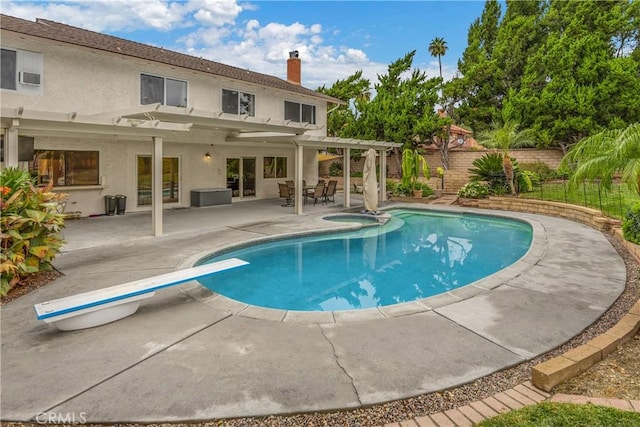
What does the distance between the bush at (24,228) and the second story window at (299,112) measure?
14.5 meters

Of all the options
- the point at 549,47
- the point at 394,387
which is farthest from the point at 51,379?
the point at 549,47

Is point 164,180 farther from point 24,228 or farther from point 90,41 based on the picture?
point 24,228

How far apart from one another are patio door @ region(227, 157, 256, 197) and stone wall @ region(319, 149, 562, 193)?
35.8 ft

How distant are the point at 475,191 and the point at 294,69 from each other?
13.5m

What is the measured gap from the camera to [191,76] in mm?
15562

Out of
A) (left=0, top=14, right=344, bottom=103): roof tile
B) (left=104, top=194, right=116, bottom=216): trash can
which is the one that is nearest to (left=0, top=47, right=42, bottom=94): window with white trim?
(left=0, top=14, right=344, bottom=103): roof tile

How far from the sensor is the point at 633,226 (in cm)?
838

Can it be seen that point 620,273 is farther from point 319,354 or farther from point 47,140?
point 47,140

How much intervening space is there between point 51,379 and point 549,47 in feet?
100.0

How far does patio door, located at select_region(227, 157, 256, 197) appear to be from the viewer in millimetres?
19125

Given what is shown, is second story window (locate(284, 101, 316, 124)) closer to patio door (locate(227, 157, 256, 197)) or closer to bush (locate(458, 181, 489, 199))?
patio door (locate(227, 157, 256, 197))

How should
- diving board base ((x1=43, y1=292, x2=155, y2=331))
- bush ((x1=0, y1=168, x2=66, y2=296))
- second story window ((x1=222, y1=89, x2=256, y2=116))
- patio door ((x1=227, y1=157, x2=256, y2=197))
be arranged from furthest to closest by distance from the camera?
patio door ((x1=227, y1=157, x2=256, y2=197))
second story window ((x1=222, y1=89, x2=256, y2=116))
bush ((x1=0, y1=168, x2=66, y2=296))
diving board base ((x1=43, y1=292, x2=155, y2=331))

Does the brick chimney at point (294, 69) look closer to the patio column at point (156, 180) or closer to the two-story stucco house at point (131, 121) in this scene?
the two-story stucco house at point (131, 121)

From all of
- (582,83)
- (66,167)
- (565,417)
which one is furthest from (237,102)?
(582,83)
